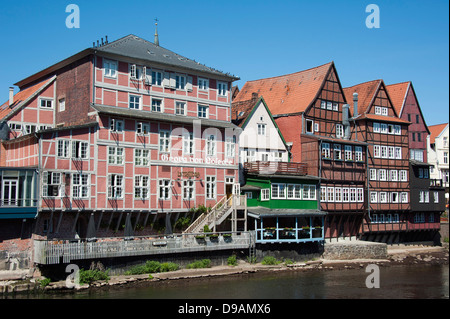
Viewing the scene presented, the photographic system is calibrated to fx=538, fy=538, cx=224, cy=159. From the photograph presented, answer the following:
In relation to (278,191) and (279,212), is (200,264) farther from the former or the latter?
(278,191)

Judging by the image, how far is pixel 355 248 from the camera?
49.1 meters

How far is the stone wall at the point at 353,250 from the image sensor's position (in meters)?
47.8

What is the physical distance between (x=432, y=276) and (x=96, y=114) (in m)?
27.9

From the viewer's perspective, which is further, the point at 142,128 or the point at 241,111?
the point at 241,111

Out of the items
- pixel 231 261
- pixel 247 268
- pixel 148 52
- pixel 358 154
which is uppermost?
A: pixel 148 52

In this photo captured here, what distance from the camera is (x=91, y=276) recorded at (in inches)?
1341

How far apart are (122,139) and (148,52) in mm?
8610

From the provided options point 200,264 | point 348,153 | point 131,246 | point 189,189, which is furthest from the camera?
point 348,153

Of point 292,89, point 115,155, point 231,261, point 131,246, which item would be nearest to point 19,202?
point 115,155

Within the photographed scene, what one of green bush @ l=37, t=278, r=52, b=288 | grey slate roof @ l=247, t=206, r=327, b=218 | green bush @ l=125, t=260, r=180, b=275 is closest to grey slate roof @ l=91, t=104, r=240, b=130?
grey slate roof @ l=247, t=206, r=327, b=218

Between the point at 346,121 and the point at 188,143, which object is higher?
the point at 346,121

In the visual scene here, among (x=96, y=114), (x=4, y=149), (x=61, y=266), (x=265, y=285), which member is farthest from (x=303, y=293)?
(x=4, y=149)

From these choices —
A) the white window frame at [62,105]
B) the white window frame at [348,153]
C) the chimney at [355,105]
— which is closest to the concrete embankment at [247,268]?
the white window frame at [348,153]

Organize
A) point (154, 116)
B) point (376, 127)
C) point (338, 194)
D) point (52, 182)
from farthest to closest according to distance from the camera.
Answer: point (376, 127) → point (338, 194) → point (154, 116) → point (52, 182)
